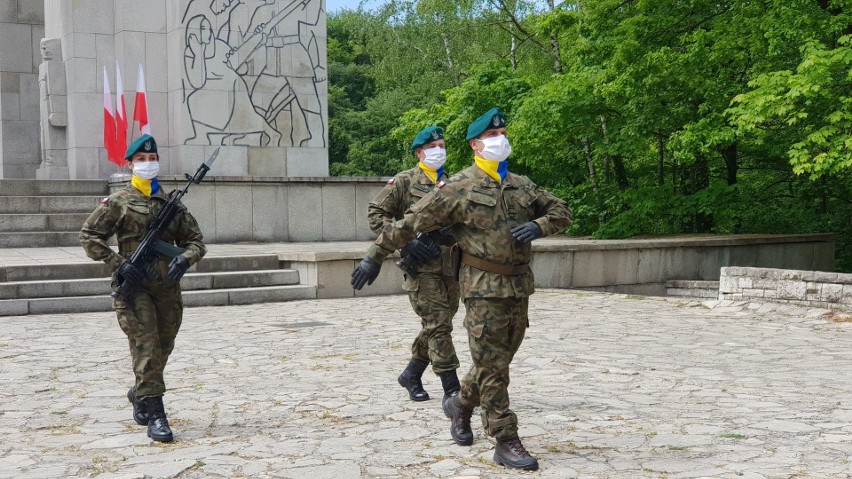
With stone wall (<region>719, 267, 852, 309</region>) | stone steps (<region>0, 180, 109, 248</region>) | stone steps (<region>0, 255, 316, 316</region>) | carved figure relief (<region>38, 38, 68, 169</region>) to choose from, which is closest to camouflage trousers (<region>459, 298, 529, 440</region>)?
stone steps (<region>0, 255, 316, 316</region>)

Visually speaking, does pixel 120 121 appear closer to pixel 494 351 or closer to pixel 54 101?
pixel 54 101

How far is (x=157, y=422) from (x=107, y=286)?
6839 millimetres

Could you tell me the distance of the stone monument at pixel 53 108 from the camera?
63.2 ft

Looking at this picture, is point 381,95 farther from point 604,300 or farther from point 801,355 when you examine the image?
point 801,355

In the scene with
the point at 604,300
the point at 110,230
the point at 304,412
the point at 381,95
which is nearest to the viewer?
the point at 110,230

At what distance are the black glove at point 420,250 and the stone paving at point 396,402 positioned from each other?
1.01 metres

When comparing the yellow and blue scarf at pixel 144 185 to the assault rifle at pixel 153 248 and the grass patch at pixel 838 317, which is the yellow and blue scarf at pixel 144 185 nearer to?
the assault rifle at pixel 153 248

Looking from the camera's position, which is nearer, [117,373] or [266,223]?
[117,373]

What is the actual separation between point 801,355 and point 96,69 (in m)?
14.4

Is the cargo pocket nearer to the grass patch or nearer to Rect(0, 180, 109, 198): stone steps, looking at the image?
the grass patch

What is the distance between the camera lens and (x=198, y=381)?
7590 mm

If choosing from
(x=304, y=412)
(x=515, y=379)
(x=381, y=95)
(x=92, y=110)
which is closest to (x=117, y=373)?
(x=304, y=412)

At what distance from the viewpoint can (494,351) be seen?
5.16 meters

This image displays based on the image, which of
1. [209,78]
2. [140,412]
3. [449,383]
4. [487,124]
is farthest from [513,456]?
[209,78]
